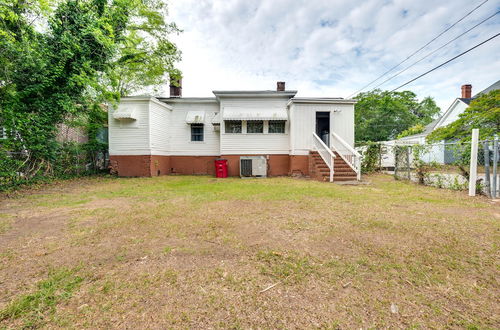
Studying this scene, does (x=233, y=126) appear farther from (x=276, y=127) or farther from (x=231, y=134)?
(x=276, y=127)

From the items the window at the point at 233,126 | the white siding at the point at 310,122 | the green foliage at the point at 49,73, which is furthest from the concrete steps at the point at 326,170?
the green foliage at the point at 49,73

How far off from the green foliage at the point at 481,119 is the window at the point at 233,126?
44.4 feet

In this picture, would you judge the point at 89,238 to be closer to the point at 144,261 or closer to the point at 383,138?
the point at 144,261

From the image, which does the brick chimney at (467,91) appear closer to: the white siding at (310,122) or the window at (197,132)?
the white siding at (310,122)

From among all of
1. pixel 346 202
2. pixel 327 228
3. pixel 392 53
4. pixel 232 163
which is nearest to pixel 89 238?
pixel 327 228

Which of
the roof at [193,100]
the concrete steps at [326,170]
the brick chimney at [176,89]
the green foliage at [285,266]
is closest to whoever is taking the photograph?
the green foliage at [285,266]

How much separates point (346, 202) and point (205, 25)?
13.2 metres

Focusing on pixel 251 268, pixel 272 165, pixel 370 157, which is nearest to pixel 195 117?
pixel 272 165

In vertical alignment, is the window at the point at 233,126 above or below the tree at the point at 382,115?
below

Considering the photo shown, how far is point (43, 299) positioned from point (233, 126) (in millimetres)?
11060

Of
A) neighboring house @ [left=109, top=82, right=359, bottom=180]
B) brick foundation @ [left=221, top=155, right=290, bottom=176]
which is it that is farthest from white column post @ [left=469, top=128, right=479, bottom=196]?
brick foundation @ [left=221, top=155, right=290, bottom=176]

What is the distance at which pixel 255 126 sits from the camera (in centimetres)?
1225

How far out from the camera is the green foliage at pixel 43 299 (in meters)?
1.61

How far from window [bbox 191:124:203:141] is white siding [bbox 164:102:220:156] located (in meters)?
0.21
